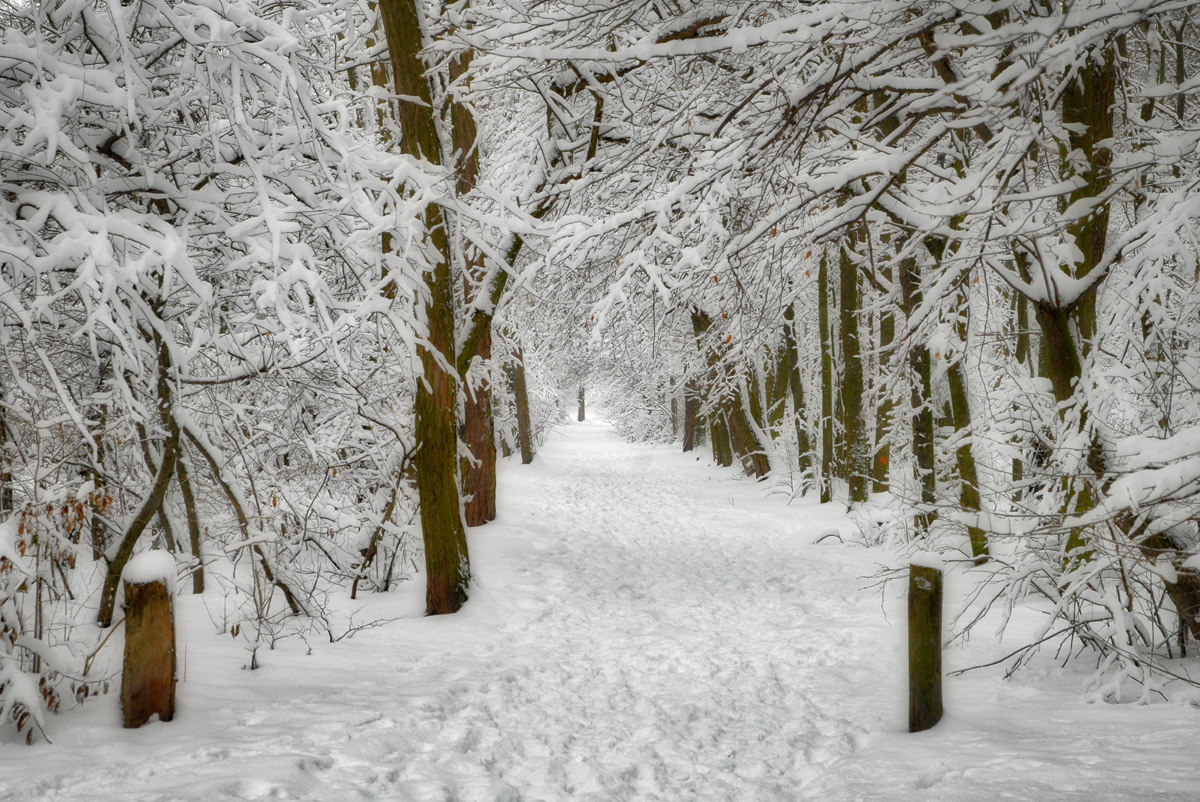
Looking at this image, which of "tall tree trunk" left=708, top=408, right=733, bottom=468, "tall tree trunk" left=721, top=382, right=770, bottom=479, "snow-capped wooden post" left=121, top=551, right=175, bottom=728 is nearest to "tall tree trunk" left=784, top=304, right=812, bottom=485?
"tall tree trunk" left=721, top=382, right=770, bottom=479

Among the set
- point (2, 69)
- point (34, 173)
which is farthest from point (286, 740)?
point (2, 69)

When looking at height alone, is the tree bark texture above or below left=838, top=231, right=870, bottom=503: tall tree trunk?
below

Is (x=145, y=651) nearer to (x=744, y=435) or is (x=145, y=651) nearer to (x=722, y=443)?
(x=744, y=435)

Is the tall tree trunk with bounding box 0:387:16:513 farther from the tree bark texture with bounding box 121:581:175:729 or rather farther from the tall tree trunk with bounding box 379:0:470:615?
the tall tree trunk with bounding box 379:0:470:615

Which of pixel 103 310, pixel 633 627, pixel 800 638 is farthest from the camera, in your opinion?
pixel 633 627

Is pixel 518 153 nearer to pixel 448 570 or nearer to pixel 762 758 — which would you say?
pixel 448 570

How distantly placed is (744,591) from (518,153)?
6.92 metres

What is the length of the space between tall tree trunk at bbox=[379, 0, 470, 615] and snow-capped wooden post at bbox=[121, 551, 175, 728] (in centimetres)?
314

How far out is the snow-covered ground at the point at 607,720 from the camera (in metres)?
3.44

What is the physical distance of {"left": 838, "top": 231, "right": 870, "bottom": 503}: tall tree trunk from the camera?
12.5m

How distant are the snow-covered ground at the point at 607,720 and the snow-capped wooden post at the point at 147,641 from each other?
0.37ft

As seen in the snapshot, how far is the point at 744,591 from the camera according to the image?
28.4 ft

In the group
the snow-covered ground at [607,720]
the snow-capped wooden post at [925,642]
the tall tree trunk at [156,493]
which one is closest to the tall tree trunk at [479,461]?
the snow-covered ground at [607,720]

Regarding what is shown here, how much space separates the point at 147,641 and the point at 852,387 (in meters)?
11.5
